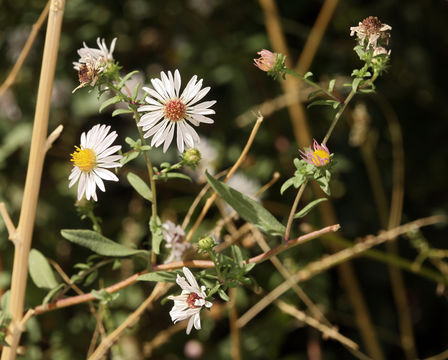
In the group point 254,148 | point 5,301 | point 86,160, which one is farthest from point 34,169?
point 254,148

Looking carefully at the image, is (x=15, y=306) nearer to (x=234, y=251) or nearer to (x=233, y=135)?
(x=234, y=251)

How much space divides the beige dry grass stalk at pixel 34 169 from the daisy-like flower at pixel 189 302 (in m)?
0.19

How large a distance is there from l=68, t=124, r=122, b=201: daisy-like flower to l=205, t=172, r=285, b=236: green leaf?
0.37 feet

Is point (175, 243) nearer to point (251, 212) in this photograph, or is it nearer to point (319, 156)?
point (251, 212)

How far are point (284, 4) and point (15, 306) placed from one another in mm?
1010

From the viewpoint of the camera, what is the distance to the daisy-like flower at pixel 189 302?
19.9 inches

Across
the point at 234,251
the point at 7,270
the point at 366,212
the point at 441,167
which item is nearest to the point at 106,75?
the point at 234,251

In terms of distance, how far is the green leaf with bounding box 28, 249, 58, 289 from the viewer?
0.69 m

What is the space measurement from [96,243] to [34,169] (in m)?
0.11

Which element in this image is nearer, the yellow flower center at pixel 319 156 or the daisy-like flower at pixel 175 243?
the yellow flower center at pixel 319 156

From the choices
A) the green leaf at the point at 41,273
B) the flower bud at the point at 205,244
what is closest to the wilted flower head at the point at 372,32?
the flower bud at the point at 205,244

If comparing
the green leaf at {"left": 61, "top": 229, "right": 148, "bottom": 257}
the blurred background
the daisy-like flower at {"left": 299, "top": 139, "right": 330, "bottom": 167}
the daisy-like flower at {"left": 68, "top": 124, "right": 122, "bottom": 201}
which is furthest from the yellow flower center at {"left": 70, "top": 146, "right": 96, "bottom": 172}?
the blurred background

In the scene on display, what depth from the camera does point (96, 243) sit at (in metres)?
0.63

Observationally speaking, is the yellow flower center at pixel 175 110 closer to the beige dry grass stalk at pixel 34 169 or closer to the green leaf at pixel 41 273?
the beige dry grass stalk at pixel 34 169
